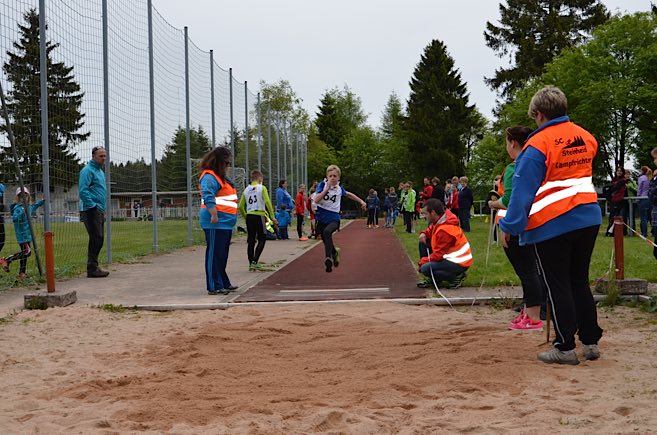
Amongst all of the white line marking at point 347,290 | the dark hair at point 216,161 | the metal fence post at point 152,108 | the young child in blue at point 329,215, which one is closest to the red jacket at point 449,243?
the white line marking at point 347,290

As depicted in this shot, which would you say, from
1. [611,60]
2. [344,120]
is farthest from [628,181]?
[344,120]

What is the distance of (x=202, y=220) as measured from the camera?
9492 millimetres

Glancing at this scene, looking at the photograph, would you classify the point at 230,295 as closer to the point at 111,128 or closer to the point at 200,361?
the point at 200,361

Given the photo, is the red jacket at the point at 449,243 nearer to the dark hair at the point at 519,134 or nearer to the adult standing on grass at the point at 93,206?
the dark hair at the point at 519,134

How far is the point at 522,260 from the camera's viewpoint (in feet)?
23.5

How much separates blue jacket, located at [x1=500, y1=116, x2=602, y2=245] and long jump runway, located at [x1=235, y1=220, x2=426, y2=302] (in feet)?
11.7

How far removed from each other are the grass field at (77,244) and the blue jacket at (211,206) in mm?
3078

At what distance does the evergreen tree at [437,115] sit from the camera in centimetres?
6944

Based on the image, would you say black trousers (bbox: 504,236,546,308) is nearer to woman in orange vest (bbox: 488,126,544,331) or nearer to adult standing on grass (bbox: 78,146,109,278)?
woman in orange vest (bbox: 488,126,544,331)

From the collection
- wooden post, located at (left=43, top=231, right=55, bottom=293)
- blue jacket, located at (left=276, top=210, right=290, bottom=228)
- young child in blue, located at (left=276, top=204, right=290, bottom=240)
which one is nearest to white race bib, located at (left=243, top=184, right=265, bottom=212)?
wooden post, located at (left=43, top=231, right=55, bottom=293)

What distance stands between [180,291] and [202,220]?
110 centimetres

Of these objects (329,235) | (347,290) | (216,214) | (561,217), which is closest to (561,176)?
(561,217)

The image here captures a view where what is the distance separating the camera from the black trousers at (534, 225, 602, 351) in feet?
17.6

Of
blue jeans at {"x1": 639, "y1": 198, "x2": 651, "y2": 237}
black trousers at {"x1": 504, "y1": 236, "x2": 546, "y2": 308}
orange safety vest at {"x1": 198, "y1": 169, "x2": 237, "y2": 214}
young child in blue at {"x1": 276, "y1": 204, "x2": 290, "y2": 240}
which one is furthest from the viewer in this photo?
Answer: young child in blue at {"x1": 276, "y1": 204, "x2": 290, "y2": 240}
